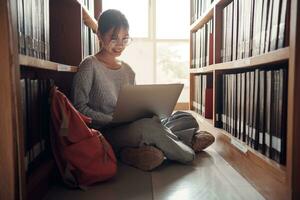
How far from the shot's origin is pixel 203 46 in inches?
89.4

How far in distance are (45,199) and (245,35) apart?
39.6 inches

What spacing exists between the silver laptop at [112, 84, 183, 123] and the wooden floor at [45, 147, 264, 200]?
24cm

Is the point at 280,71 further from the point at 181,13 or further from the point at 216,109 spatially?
the point at 181,13

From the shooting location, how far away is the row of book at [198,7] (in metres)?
2.18

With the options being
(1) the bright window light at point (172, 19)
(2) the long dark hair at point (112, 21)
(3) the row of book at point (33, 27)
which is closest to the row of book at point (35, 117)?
(3) the row of book at point (33, 27)

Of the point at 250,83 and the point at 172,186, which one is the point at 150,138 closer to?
the point at 172,186

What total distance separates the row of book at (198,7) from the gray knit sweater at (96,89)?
0.88m

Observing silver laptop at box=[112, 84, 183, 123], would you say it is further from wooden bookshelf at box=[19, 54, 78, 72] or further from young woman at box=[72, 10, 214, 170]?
wooden bookshelf at box=[19, 54, 78, 72]

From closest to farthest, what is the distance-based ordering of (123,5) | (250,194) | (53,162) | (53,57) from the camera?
(250,194) < (53,162) < (53,57) < (123,5)

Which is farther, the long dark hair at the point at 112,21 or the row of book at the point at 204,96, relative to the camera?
the row of book at the point at 204,96

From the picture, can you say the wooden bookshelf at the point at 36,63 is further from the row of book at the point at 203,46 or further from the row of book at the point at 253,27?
the row of book at the point at 203,46

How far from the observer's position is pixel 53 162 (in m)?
1.20

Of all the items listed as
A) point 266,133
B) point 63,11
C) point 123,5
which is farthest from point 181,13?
point 266,133

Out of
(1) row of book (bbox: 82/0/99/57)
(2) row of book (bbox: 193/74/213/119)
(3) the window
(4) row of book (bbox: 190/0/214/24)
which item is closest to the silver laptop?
(2) row of book (bbox: 193/74/213/119)
